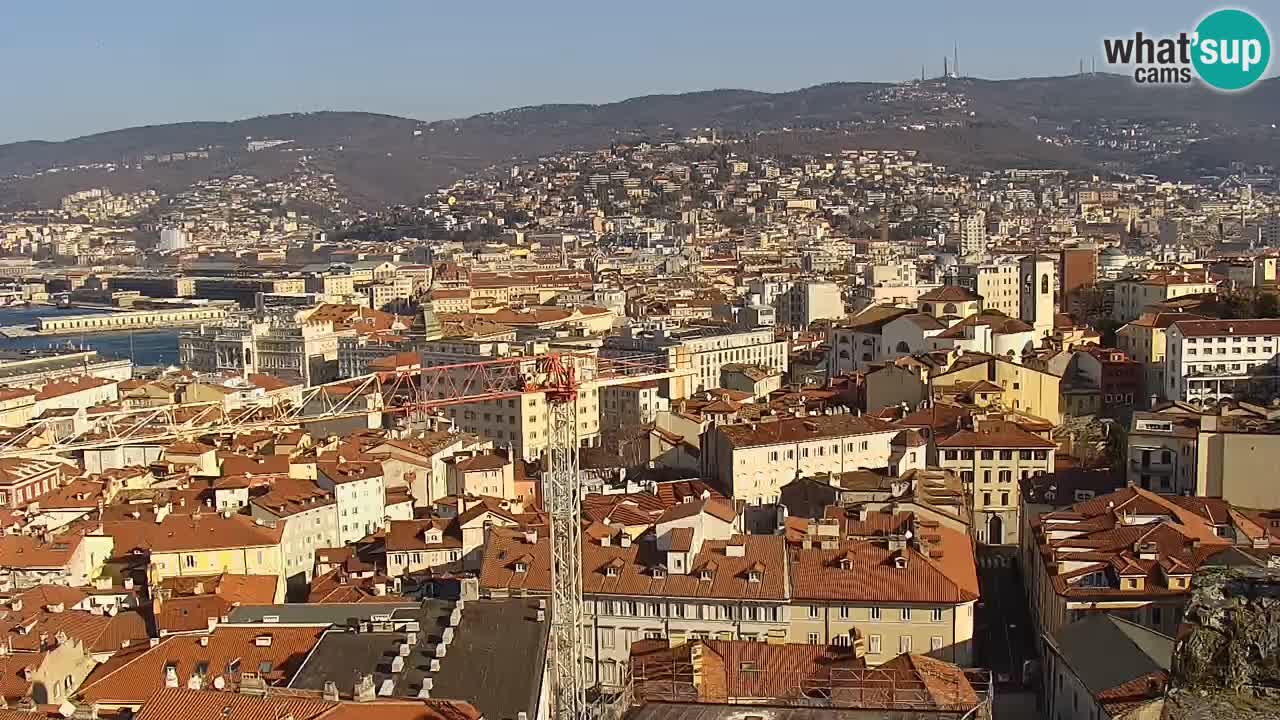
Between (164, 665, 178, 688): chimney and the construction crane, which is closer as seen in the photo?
(164, 665, 178, 688): chimney

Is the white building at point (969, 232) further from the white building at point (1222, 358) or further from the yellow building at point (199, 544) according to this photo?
the yellow building at point (199, 544)

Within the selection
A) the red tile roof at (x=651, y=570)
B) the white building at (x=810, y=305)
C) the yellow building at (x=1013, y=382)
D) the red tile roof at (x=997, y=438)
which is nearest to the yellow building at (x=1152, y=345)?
the yellow building at (x=1013, y=382)

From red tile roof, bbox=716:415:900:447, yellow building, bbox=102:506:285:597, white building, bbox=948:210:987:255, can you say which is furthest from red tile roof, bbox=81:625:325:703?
white building, bbox=948:210:987:255

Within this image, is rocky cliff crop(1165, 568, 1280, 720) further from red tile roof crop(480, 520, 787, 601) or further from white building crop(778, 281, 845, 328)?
white building crop(778, 281, 845, 328)

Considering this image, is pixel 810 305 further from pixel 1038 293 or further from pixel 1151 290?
pixel 1151 290

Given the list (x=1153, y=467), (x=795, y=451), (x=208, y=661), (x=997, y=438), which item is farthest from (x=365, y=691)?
(x=997, y=438)

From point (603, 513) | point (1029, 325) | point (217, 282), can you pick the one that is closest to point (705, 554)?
point (603, 513)
